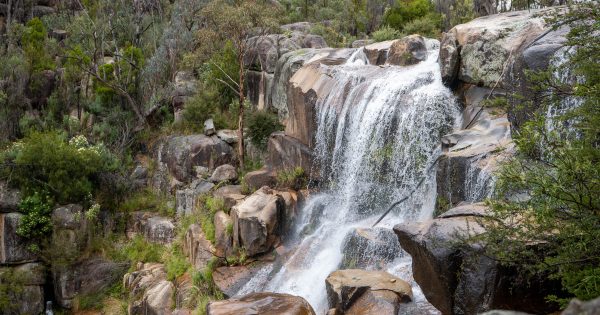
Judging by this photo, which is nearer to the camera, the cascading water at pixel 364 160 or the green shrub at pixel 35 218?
the cascading water at pixel 364 160

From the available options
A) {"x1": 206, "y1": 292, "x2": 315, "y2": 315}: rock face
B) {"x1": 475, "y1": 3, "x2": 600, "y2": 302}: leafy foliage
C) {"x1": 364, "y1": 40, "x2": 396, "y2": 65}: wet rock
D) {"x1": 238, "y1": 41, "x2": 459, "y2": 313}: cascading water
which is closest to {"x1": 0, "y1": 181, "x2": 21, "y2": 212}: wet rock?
{"x1": 238, "y1": 41, "x2": 459, "y2": 313}: cascading water

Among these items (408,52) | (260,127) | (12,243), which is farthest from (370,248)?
(12,243)

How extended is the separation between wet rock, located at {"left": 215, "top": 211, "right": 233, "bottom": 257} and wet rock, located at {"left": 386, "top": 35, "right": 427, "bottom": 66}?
6.75 meters

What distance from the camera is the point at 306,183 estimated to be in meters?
14.7

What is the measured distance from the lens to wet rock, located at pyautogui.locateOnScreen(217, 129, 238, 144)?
58.9 feet

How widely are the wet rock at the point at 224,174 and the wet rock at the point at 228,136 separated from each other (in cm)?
152

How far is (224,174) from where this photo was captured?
16.5 m

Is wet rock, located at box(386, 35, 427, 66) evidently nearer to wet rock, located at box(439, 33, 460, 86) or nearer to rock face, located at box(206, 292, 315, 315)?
wet rock, located at box(439, 33, 460, 86)

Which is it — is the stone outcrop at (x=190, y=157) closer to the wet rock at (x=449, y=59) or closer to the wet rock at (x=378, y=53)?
the wet rock at (x=378, y=53)

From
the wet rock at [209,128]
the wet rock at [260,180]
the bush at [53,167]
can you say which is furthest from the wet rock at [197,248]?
the wet rock at [209,128]

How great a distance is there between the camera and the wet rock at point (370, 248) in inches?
416

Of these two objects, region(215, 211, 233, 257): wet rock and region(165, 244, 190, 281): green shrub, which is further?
region(165, 244, 190, 281): green shrub

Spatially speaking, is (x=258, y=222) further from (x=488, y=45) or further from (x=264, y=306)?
(x=488, y=45)

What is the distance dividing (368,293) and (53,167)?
12036 mm
